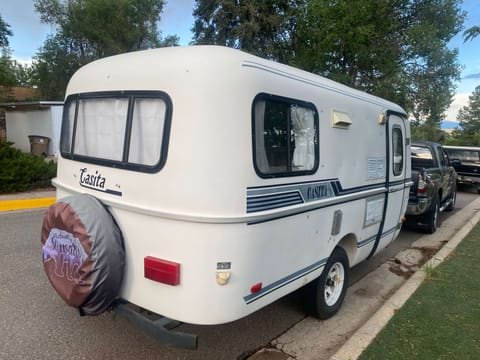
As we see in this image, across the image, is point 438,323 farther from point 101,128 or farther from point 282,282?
point 101,128

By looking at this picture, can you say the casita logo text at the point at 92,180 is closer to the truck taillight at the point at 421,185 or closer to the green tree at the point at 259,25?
the truck taillight at the point at 421,185

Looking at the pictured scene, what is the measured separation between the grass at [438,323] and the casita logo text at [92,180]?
2.69 meters

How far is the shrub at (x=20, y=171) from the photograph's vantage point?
1012 cm

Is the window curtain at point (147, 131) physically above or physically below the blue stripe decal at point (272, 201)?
above

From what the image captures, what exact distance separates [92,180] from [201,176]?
1236 mm

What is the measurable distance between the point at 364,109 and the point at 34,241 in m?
5.40

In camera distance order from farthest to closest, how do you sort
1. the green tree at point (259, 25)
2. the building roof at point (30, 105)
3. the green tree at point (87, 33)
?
the green tree at point (87, 33)
the green tree at point (259, 25)
the building roof at point (30, 105)

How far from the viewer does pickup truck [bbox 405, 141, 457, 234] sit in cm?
740

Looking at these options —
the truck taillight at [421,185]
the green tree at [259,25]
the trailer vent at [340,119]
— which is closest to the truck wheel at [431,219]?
the truck taillight at [421,185]

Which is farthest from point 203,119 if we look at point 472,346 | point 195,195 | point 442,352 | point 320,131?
point 472,346

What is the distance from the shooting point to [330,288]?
4.24 metres

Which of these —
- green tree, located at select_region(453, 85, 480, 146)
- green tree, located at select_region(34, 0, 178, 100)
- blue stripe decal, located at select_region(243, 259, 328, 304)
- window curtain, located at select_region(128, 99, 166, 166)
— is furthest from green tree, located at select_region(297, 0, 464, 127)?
green tree, located at select_region(453, 85, 480, 146)

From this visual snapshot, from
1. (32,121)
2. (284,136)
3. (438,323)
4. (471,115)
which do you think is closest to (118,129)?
(284,136)

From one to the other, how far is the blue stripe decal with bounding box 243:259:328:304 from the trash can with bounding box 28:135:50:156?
61.0 ft
